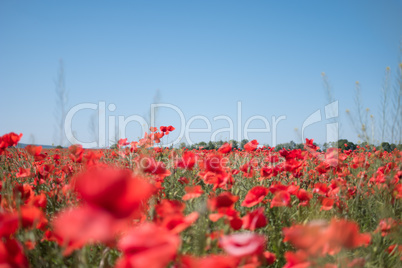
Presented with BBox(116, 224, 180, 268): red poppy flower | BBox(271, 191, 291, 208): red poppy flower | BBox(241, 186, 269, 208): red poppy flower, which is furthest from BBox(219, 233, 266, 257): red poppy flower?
BBox(271, 191, 291, 208): red poppy flower

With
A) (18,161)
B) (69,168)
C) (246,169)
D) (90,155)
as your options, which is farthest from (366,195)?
(18,161)

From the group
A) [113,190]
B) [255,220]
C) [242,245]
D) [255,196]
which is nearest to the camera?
[113,190]

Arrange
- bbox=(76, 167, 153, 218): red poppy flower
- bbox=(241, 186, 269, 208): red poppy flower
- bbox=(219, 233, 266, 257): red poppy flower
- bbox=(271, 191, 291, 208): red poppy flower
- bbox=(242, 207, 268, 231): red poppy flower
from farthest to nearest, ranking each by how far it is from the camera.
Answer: bbox=(271, 191, 291, 208): red poppy flower, bbox=(241, 186, 269, 208): red poppy flower, bbox=(242, 207, 268, 231): red poppy flower, bbox=(219, 233, 266, 257): red poppy flower, bbox=(76, 167, 153, 218): red poppy flower

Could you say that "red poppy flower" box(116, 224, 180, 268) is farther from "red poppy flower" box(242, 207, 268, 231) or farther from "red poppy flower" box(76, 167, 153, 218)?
"red poppy flower" box(242, 207, 268, 231)

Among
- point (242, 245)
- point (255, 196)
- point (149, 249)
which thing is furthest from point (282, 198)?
point (149, 249)

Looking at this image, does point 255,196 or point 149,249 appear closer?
point 149,249

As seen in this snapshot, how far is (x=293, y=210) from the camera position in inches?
84.4

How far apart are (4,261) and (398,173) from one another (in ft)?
8.27

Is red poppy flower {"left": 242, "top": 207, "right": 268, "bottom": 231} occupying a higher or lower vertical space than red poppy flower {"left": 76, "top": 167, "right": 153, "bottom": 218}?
lower

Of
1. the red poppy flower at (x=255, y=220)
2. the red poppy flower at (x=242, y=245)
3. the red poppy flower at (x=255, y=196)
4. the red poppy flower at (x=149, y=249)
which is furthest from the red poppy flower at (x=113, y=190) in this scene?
the red poppy flower at (x=255, y=196)

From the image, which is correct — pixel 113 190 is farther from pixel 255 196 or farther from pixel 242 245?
pixel 255 196

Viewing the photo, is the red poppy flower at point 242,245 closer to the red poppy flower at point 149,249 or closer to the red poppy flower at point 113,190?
the red poppy flower at point 149,249

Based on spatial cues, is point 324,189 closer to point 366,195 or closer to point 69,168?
point 366,195

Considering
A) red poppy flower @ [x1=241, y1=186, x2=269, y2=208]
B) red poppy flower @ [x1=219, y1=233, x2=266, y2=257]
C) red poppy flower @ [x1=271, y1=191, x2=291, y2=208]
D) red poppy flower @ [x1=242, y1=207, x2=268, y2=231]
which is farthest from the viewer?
red poppy flower @ [x1=271, y1=191, x2=291, y2=208]
